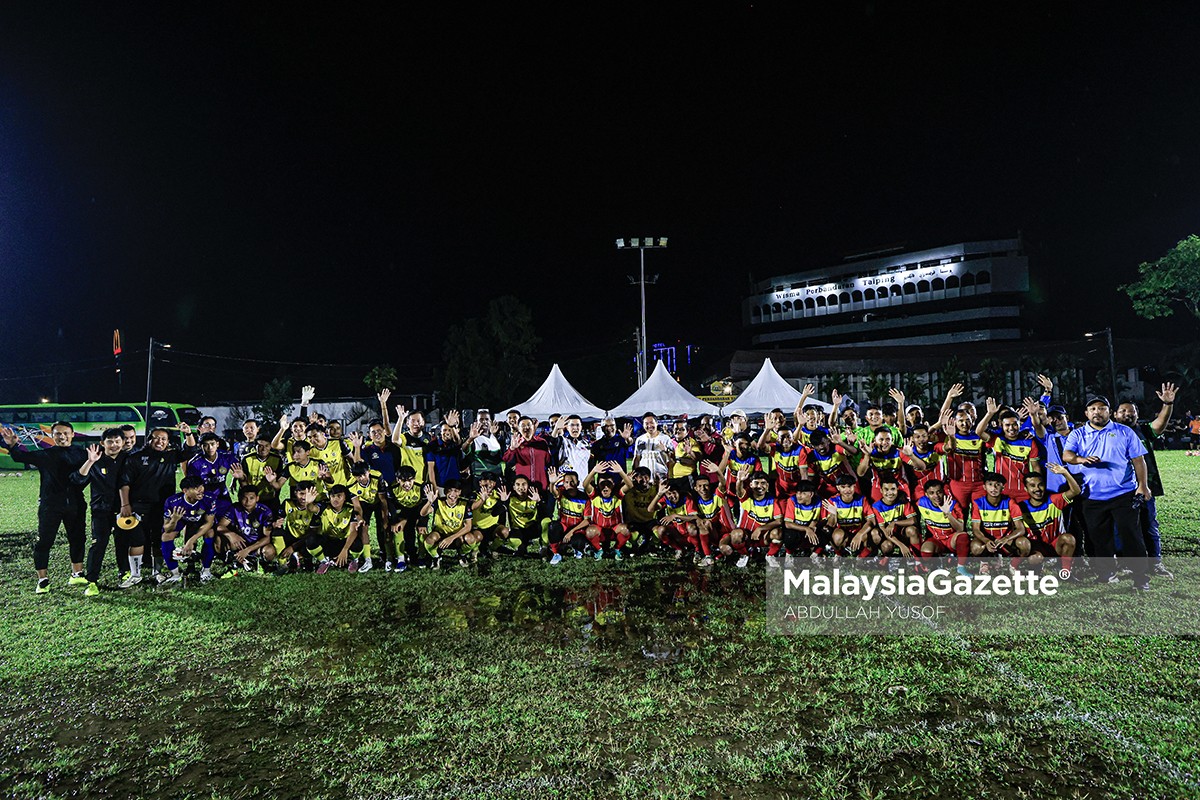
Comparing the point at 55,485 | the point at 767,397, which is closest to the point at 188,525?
the point at 55,485

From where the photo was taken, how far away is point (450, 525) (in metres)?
8.34

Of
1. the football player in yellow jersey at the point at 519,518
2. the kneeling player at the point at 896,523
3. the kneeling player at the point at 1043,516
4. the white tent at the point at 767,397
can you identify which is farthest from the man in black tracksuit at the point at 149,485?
the white tent at the point at 767,397

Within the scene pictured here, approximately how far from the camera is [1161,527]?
9.76m

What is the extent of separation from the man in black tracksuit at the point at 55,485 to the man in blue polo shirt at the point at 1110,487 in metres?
10.0

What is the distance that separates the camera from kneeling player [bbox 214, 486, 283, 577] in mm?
7828

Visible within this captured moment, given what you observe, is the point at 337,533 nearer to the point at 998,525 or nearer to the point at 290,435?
the point at 290,435

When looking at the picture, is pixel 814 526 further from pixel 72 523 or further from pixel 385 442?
pixel 72 523

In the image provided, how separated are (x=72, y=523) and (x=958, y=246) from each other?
86.6m

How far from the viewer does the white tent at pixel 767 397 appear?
71.8 ft

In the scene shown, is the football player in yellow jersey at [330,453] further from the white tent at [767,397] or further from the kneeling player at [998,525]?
the white tent at [767,397]

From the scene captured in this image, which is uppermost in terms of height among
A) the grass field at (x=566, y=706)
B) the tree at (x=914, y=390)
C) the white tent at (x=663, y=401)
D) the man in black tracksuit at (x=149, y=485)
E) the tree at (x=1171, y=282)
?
the tree at (x=1171, y=282)

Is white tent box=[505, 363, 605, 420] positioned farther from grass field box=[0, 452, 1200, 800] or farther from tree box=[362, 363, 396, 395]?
tree box=[362, 363, 396, 395]

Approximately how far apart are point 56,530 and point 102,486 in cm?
73

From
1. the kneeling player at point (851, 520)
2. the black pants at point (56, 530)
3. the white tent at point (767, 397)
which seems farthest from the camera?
the white tent at point (767, 397)
